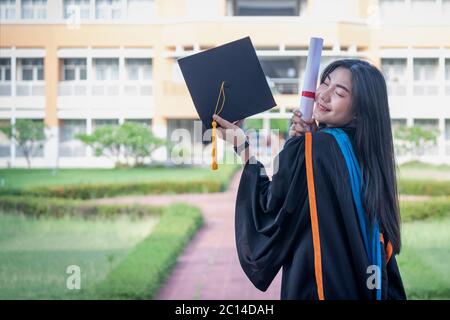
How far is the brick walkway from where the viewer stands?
3906 mm

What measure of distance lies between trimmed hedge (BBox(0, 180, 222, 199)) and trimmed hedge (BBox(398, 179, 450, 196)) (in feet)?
5.16

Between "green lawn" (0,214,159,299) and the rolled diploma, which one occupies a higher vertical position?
the rolled diploma

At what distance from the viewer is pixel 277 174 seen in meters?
A: 1.30

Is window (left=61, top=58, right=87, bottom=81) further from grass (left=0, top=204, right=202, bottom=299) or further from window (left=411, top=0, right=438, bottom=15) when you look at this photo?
window (left=411, top=0, right=438, bottom=15)

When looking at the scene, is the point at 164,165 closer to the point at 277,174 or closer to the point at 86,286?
the point at 86,286

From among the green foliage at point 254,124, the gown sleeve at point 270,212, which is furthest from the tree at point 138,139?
the gown sleeve at point 270,212

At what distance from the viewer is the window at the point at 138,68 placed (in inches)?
181

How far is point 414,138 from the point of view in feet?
14.5

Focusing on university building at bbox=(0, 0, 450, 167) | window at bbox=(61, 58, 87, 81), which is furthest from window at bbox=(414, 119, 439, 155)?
window at bbox=(61, 58, 87, 81)

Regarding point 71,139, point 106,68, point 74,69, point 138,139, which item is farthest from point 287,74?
point 71,139

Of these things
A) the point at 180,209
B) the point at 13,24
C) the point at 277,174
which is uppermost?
the point at 13,24

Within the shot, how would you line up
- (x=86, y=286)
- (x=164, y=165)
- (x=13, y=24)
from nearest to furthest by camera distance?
(x=86, y=286), (x=13, y=24), (x=164, y=165)
